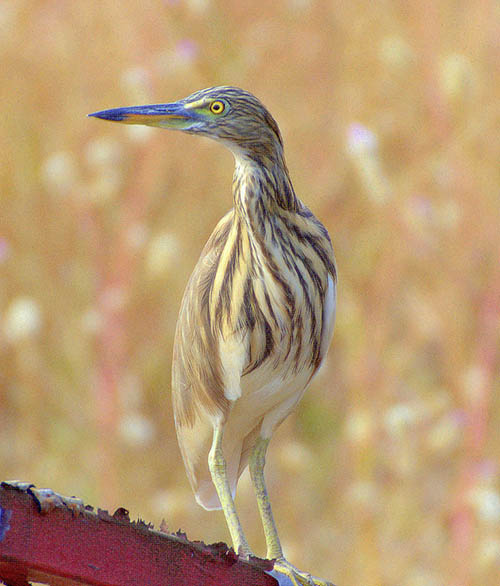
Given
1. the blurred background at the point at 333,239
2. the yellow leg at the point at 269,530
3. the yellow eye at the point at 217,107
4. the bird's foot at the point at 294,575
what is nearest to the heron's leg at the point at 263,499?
the yellow leg at the point at 269,530

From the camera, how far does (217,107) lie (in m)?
1.25

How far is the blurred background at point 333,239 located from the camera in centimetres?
259

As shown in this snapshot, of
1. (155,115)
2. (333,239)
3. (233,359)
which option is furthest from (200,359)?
(333,239)

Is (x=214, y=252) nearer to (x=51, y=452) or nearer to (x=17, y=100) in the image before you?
(x=51, y=452)

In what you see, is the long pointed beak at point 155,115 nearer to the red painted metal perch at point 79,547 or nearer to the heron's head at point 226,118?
the heron's head at point 226,118

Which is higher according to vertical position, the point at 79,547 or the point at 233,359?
the point at 233,359

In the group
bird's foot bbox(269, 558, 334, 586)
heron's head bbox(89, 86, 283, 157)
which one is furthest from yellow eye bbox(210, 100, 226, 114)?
bird's foot bbox(269, 558, 334, 586)

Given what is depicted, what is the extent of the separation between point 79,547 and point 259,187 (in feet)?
1.79

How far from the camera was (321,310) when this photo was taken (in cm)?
140

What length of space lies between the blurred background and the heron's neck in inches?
41.4

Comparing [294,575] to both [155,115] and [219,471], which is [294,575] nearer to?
[219,471]

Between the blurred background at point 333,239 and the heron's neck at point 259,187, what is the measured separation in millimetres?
1051

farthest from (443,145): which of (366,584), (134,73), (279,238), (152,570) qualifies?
(152,570)

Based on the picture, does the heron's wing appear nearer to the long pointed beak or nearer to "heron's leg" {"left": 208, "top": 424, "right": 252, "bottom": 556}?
"heron's leg" {"left": 208, "top": 424, "right": 252, "bottom": 556}
